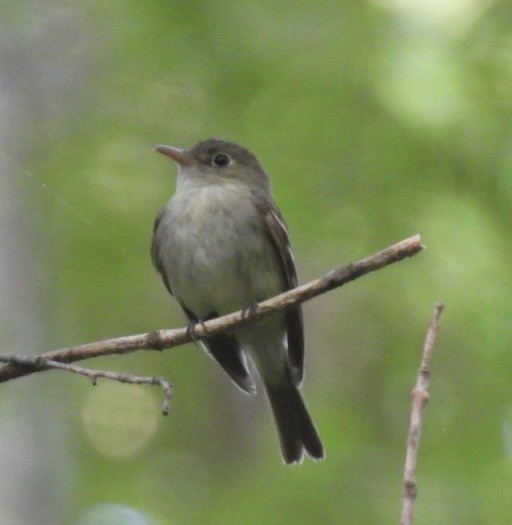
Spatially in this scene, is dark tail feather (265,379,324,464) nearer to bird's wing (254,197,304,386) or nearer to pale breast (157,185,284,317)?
bird's wing (254,197,304,386)

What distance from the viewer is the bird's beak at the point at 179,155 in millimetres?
5542

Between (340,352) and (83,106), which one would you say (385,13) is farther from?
(340,352)

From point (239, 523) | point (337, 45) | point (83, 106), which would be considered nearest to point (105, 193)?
point (83, 106)

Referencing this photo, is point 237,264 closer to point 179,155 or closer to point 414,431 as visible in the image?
point 179,155

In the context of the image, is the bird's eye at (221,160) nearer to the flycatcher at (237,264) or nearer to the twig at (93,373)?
the flycatcher at (237,264)

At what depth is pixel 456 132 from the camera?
6027 millimetres

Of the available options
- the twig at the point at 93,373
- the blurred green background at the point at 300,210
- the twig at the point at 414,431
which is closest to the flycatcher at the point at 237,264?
the blurred green background at the point at 300,210

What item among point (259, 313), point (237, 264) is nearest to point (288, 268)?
point (237, 264)

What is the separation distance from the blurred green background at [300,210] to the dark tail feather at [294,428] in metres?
0.71

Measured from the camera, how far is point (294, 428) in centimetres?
552

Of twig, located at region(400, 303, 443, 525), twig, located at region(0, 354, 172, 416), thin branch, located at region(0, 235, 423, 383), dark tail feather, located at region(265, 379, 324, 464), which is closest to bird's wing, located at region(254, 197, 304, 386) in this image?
dark tail feather, located at region(265, 379, 324, 464)

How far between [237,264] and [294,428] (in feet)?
2.86

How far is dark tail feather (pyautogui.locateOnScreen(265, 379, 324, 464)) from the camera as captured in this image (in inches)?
215

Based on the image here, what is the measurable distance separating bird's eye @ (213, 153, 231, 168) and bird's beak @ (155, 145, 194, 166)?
123 mm
